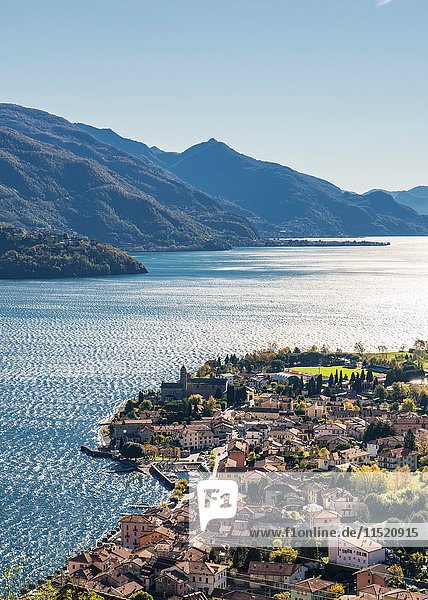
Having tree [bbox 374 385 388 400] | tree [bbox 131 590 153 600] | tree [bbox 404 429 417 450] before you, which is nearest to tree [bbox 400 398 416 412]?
tree [bbox 374 385 388 400]

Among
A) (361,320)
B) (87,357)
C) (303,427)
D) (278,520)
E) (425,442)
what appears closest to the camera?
(278,520)

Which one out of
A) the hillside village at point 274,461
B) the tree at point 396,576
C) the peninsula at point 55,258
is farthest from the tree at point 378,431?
the peninsula at point 55,258

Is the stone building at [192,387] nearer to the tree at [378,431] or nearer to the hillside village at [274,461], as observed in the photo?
the hillside village at [274,461]

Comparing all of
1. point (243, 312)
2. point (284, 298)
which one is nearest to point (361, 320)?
point (243, 312)

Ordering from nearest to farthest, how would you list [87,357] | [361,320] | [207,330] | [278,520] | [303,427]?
[278,520] < [303,427] < [87,357] < [207,330] < [361,320]

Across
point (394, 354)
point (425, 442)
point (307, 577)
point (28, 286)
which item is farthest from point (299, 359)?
point (28, 286)

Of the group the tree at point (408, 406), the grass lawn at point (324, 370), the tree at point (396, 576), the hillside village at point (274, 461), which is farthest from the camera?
the grass lawn at point (324, 370)

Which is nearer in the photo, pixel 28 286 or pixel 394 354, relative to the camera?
pixel 394 354

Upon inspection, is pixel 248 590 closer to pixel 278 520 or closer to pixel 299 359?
pixel 278 520
